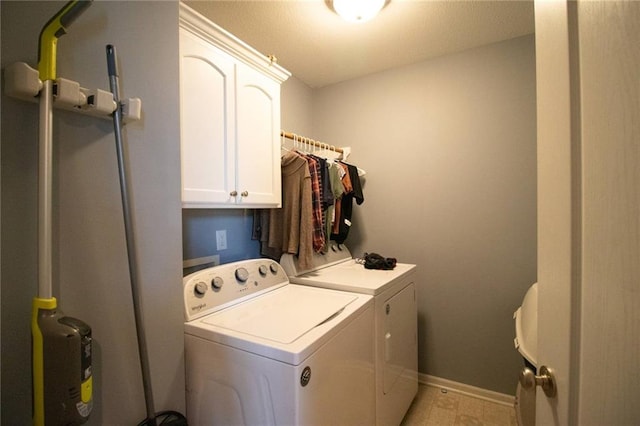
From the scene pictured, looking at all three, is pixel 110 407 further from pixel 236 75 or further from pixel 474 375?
pixel 474 375

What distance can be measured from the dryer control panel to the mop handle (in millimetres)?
257

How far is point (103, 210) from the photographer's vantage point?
0.91 meters

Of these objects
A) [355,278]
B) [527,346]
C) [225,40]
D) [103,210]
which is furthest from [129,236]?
[527,346]

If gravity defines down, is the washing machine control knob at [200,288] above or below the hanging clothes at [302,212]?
below

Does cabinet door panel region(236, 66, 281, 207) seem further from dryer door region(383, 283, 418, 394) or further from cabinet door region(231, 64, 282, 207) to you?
dryer door region(383, 283, 418, 394)

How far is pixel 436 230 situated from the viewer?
7.82 feet

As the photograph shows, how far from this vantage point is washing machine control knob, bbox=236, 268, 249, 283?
1507mm

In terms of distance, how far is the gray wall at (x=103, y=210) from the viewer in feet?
2.46

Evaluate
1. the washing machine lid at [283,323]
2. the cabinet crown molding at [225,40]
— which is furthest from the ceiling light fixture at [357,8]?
the washing machine lid at [283,323]

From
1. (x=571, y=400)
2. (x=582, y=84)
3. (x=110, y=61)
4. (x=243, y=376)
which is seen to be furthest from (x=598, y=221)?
(x=110, y=61)

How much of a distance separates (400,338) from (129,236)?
1602mm

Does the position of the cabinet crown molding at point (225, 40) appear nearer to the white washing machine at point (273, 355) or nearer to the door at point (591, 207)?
the white washing machine at point (273, 355)

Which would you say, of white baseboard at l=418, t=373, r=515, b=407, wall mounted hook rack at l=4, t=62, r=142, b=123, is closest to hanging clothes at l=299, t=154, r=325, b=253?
wall mounted hook rack at l=4, t=62, r=142, b=123

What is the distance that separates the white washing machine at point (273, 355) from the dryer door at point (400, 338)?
0.20m
